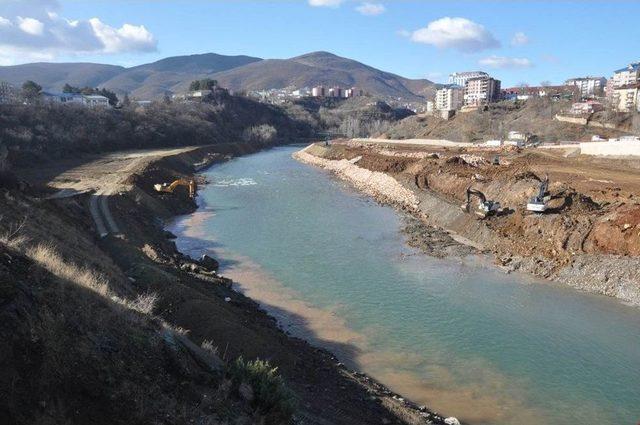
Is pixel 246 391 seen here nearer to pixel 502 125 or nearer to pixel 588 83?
pixel 502 125

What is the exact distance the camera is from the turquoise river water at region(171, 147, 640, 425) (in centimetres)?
1352

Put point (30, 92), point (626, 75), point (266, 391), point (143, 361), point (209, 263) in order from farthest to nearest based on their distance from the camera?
point (626, 75) < point (30, 92) < point (209, 263) < point (266, 391) < point (143, 361)

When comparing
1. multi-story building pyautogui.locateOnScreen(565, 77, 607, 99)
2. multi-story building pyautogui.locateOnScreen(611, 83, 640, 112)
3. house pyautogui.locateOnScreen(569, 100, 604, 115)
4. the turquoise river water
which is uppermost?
multi-story building pyautogui.locateOnScreen(565, 77, 607, 99)

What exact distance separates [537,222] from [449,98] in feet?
472

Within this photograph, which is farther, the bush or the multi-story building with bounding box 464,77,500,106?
the multi-story building with bounding box 464,77,500,106

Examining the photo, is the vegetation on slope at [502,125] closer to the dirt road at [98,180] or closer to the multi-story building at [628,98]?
the multi-story building at [628,98]

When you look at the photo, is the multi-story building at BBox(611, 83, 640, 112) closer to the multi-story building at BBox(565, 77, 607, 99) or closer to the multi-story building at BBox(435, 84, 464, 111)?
the multi-story building at BBox(435, 84, 464, 111)

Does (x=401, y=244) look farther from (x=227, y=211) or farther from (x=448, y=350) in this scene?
(x=227, y=211)

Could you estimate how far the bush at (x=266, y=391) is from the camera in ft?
27.1

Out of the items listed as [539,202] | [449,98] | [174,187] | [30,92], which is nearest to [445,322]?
[539,202]

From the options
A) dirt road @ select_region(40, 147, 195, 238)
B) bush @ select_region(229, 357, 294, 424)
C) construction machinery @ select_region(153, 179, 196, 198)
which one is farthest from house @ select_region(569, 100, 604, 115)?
bush @ select_region(229, 357, 294, 424)

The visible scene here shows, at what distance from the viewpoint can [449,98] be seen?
162m

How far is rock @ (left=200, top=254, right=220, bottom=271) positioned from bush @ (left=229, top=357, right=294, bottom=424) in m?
14.8

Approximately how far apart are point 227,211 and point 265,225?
6107mm
